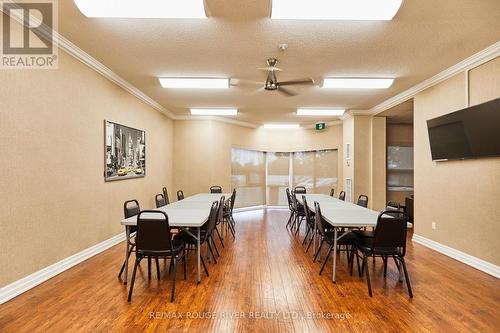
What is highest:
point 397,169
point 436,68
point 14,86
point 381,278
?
point 436,68

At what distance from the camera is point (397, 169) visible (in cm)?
705

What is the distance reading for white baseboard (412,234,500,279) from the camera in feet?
10.8

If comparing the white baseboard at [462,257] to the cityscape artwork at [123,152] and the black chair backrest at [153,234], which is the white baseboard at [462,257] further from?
the cityscape artwork at [123,152]

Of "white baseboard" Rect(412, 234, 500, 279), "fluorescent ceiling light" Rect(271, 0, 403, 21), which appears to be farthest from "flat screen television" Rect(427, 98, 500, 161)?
"fluorescent ceiling light" Rect(271, 0, 403, 21)

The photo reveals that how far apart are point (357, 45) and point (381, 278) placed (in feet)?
9.38

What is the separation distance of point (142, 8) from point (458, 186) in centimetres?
472

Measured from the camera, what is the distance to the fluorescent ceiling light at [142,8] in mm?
2346

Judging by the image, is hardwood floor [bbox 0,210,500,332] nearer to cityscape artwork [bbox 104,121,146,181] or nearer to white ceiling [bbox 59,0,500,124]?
cityscape artwork [bbox 104,121,146,181]

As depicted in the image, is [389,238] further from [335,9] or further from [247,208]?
[247,208]

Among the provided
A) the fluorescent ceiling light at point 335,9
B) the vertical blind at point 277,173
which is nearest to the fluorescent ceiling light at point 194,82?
the fluorescent ceiling light at point 335,9

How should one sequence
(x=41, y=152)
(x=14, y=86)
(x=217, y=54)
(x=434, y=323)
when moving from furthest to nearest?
(x=217, y=54) → (x=41, y=152) → (x=14, y=86) → (x=434, y=323)

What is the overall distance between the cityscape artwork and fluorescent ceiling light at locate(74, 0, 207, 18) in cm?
206

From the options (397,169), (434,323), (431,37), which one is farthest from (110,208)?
(397,169)

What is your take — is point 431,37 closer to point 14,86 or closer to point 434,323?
point 434,323
